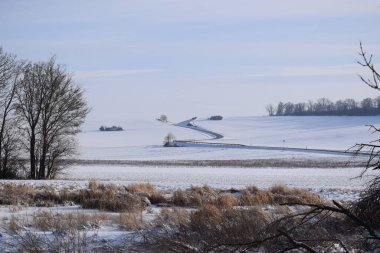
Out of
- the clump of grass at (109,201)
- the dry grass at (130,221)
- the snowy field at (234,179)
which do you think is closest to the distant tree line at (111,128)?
the snowy field at (234,179)

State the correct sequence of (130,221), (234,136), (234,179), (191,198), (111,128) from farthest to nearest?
(111,128), (234,136), (234,179), (191,198), (130,221)

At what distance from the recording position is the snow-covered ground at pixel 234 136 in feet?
273

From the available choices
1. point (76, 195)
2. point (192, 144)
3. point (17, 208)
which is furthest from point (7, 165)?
point (192, 144)

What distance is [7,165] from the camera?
116 feet

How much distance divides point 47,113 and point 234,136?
90347mm

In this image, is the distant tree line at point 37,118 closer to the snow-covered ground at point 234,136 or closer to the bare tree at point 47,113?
the bare tree at point 47,113

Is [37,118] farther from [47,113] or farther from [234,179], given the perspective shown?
[234,179]

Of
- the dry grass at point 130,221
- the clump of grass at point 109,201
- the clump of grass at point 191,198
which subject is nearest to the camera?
the dry grass at point 130,221

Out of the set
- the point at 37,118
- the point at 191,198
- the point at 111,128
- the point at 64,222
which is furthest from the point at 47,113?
the point at 111,128

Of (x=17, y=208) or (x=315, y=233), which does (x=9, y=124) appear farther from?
(x=315, y=233)

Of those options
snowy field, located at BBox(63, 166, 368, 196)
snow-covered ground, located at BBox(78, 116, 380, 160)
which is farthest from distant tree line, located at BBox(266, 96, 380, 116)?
snowy field, located at BBox(63, 166, 368, 196)

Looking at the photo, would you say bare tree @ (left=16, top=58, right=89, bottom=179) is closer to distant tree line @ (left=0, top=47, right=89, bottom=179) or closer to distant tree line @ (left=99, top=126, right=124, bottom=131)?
distant tree line @ (left=0, top=47, right=89, bottom=179)

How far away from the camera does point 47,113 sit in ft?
119

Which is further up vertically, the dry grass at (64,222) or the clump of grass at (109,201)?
the dry grass at (64,222)
